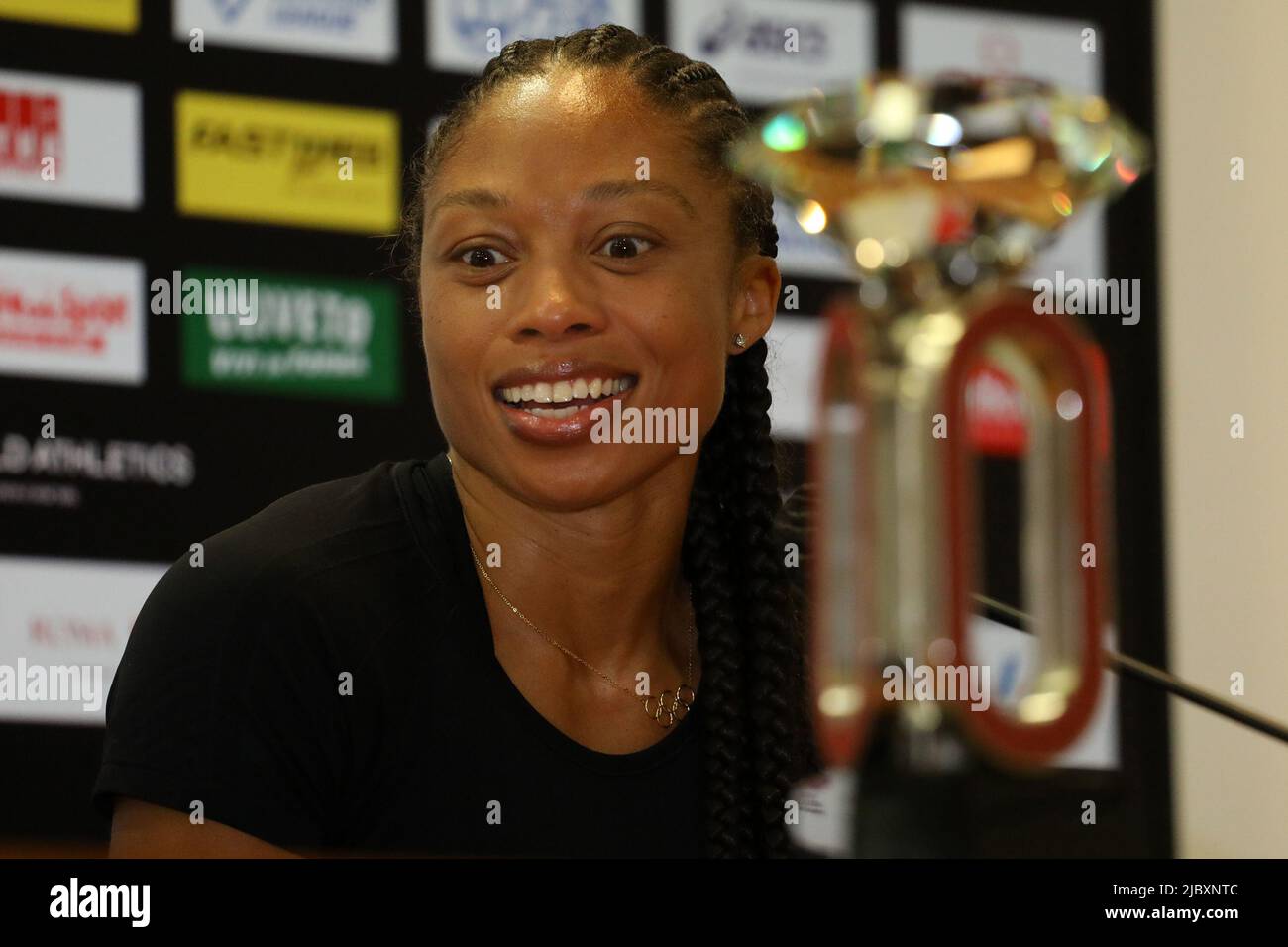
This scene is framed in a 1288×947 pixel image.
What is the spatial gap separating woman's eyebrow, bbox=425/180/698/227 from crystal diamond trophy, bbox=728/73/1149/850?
12.9 inches

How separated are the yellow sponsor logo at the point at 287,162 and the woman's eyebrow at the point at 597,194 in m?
0.88

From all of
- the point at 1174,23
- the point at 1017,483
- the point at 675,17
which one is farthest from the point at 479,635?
the point at 1174,23

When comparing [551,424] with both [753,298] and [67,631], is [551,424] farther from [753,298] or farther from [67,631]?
[67,631]

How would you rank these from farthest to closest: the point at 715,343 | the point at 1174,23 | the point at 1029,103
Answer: the point at 1174,23
the point at 715,343
the point at 1029,103

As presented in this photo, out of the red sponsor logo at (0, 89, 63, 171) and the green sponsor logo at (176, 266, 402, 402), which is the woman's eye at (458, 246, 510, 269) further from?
the red sponsor logo at (0, 89, 63, 171)

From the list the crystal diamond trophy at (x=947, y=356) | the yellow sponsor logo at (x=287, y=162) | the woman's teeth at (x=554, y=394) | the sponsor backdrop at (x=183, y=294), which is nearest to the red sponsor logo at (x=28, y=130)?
the sponsor backdrop at (x=183, y=294)

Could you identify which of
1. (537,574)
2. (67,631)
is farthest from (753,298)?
(67,631)

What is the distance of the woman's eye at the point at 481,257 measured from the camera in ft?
3.76

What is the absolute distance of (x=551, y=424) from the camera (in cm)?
115

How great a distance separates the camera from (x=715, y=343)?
124 cm

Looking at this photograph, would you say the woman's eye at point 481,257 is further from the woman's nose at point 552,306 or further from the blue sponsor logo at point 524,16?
the blue sponsor logo at point 524,16

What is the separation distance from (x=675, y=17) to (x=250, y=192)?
0.59 metres

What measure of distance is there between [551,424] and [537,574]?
0.11 meters

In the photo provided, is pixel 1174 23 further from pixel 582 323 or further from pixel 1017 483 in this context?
pixel 582 323
